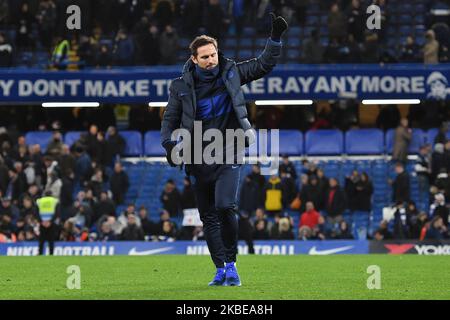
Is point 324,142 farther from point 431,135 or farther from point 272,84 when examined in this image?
point 272,84

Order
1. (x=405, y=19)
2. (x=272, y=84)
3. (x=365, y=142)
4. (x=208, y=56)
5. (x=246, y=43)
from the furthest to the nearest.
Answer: (x=405, y=19) → (x=246, y=43) → (x=365, y=142) → (x=272, y=84) → (x=208, y=56)

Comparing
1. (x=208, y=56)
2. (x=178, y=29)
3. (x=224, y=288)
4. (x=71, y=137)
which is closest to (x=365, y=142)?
(x=178, y=29)

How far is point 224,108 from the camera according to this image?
435 inches

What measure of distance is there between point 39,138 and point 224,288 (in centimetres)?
1931

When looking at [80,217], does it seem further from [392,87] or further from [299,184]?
[392,87]

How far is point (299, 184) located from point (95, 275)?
1414 centimetres

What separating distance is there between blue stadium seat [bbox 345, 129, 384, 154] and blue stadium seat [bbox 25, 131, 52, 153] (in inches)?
285

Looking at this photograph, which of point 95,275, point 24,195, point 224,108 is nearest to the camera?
point 224,108

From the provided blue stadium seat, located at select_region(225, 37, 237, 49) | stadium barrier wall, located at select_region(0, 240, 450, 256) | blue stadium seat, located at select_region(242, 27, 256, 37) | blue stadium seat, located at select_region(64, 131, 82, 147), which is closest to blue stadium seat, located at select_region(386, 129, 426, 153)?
blue stadium seat, located at select_region(242, 27, 256, 37)

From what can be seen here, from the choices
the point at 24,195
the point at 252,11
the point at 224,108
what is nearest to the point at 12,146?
the point at 24,195

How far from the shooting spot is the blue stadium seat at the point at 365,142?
93.6 feet

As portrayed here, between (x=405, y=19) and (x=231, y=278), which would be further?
(x=405, y=19)

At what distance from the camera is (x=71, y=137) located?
96.4ft

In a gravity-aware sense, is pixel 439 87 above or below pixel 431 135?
above
